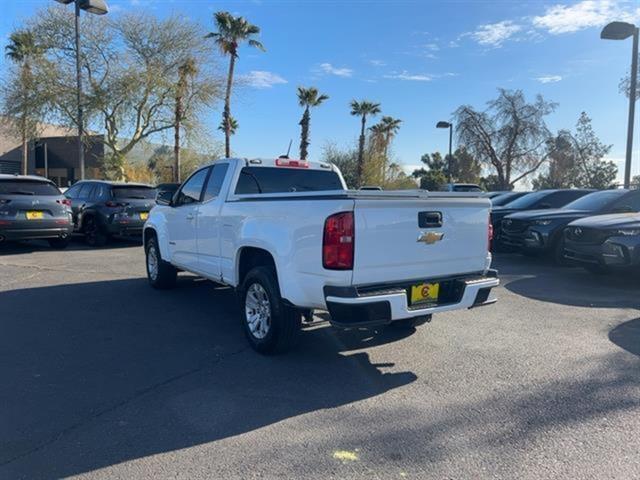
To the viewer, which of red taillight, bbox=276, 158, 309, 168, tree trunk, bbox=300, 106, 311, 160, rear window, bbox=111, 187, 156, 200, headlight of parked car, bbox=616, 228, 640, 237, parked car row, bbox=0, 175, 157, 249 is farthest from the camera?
tree trunk, bbox=300, 106, 311, 160

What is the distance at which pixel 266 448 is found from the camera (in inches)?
127

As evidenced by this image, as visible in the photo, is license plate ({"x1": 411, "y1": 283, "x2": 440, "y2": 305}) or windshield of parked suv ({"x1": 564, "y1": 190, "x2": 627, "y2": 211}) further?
windshield of parked suv ({"x1": 564, "y1": 190, "x2": 627, "y2": 211})

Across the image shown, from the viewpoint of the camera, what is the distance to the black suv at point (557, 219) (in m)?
10.1

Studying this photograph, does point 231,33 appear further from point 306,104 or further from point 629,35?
point 629,35

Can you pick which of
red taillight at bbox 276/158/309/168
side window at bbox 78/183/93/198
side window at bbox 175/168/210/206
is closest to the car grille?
red taillight at bbox 276/158/309/168

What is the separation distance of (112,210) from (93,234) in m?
1.01

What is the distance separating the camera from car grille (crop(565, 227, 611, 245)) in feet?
27.3

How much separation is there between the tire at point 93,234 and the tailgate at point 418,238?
10503mm

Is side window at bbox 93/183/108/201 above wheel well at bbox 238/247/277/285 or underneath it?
above

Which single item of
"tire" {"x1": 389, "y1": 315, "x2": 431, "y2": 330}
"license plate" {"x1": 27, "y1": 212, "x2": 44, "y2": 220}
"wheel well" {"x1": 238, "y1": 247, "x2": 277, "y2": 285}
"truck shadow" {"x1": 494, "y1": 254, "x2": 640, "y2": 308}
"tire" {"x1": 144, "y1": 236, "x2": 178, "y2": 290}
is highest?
"license plate" {"x1": 27, "y1": 212, "x2": 44, "y2": 220}

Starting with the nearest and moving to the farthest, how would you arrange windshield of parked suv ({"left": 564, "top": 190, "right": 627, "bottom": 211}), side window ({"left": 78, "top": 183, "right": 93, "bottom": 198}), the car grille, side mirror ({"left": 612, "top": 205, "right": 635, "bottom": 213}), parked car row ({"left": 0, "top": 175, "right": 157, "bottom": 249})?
1. the car grille
2. side mirror ({"left": 612, "top": 205, "right": 635, "bottom": 213})
3. windshield of parked suv ({"left": 564, "top": 190, "right": 627, "bottom": 211})
4. parked car row ({"left": 0, "top": 175, "right": 157, "bottom": 249})
5. side window ({"left": 78, "top": 183, "right": 93, "bottom": 198})

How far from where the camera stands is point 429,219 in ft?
14.5

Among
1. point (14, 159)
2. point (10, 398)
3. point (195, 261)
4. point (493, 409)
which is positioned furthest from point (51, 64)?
point (493, 409)

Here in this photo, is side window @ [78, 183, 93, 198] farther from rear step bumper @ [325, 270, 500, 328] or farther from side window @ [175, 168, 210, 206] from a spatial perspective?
rear step bumper @ [325, 270, 500, 328]
